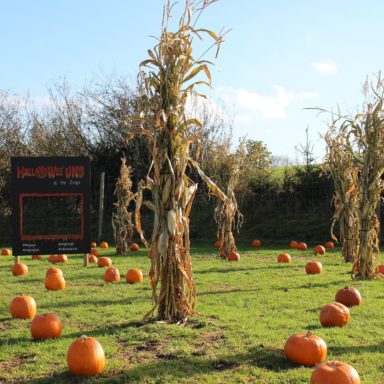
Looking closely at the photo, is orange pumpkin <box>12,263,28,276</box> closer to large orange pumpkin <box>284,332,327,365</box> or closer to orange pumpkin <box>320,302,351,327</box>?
orange pumpkin <box>320,302,351,327</box>

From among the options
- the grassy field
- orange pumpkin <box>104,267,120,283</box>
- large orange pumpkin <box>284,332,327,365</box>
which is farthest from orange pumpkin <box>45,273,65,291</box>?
large orange pumpkin <box>284,332,327,365</box>

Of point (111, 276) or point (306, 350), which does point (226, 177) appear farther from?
point (306, 350)

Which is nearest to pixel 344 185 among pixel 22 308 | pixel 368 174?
pixel 368 174

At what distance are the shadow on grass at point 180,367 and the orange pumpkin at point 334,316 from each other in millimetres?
1018

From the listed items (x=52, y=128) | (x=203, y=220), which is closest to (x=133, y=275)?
(x=203, y=220)

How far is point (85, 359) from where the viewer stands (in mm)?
3787

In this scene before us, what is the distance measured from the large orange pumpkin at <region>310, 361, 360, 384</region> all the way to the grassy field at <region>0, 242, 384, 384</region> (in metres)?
0.38

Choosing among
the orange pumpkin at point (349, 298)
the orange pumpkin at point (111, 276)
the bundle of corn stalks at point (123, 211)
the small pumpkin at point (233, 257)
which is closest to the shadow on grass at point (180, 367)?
the orange pumpkin at point (349, 298)

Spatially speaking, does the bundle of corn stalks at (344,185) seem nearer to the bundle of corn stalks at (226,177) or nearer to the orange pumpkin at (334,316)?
the bundle of corn stalks at (226,177)

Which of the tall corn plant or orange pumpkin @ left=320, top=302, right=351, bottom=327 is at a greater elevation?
the tall corn plant

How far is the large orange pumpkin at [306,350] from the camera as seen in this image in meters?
3.95

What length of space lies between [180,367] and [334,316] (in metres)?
1.91

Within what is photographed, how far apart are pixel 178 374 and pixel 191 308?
1.67 m

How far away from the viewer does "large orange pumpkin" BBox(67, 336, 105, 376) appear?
3.79m
